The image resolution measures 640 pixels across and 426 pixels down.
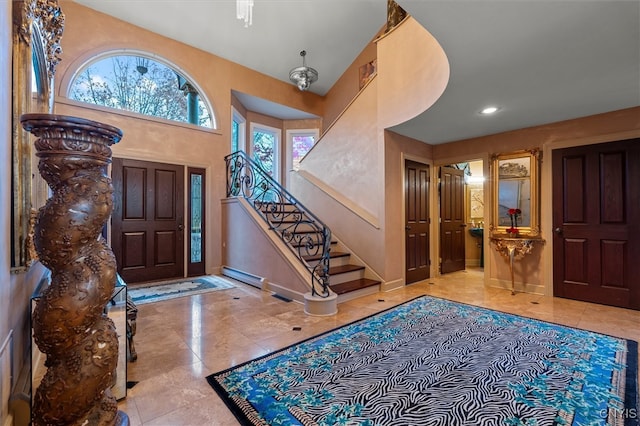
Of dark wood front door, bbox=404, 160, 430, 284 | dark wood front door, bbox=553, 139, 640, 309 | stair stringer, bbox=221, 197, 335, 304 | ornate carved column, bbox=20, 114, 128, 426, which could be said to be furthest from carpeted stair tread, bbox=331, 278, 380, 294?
ornate carved column, bbox=20, 114, 128, 426

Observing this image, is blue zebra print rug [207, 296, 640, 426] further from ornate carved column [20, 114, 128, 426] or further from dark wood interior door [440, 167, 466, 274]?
dark wood interior door [440, 167, 466, 274]

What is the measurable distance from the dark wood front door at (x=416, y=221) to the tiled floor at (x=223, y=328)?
0.37 meters

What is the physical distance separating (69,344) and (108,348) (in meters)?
0.14

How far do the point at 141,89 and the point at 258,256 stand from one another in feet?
11.8

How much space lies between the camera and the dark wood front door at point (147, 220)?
474 centimetres

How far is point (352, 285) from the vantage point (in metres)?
4.22

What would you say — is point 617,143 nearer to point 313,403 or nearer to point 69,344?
point 313,403

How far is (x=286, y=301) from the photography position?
151 inches

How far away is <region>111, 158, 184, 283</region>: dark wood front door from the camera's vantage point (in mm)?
4742

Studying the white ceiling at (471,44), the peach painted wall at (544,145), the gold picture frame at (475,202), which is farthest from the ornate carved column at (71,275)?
the gold picture frame at (475,202)

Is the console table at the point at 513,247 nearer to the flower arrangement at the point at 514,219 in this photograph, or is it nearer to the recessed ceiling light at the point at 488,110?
the flower arrangement at the point at 514,219

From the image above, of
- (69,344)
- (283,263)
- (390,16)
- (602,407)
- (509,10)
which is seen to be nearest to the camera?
(69,344)

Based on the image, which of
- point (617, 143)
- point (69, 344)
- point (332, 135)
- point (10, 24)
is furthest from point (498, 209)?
point (10, 24)

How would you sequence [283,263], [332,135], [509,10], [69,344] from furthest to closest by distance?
[332,135] → [283,263] → [509,10] → [69,344]
